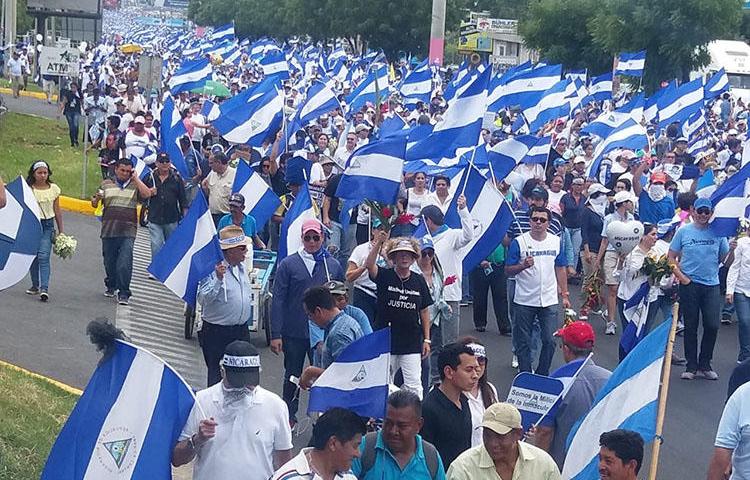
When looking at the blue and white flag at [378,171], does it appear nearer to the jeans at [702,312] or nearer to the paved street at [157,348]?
the paved street at [157,348]

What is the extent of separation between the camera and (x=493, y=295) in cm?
1502

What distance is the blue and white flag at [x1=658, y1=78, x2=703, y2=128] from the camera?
25.9 metres

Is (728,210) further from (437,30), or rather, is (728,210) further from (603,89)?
(437,30)

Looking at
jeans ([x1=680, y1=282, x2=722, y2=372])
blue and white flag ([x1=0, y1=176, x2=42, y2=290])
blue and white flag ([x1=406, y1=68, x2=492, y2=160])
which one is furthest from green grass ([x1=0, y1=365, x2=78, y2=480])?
jeans ([x1=680, y1=282, x2=722, y2=372])

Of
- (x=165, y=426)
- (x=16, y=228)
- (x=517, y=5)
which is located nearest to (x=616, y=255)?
(x=16, y=228)

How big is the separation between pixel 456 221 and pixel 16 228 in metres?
4.03

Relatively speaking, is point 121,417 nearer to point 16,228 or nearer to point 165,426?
point 165,426

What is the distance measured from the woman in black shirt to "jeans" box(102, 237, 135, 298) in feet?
18.0

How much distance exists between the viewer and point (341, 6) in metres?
69.7

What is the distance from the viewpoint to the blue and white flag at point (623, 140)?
68.7 ft

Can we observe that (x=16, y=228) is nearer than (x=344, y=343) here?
No

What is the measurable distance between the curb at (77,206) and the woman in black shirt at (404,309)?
1359cm

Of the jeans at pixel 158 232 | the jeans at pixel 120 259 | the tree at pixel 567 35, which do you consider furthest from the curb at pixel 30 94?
the jeans at pixel 120 259

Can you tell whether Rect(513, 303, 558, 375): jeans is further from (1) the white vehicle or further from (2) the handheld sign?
(1) the white vehicle
